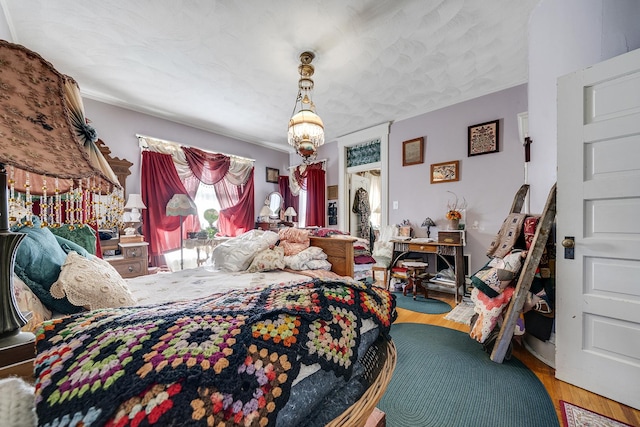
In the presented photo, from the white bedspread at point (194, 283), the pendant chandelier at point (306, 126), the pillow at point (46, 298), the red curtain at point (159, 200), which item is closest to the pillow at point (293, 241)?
the white bedspread at point (194, 283)

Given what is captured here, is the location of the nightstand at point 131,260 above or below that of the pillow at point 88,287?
below

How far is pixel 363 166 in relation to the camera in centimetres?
458

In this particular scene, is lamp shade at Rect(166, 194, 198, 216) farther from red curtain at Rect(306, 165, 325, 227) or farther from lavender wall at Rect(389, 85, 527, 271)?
lavender wall at Rect(389, 85, 527, 271)

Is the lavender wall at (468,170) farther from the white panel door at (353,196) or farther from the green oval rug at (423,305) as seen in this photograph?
the white panel door at (353,196)

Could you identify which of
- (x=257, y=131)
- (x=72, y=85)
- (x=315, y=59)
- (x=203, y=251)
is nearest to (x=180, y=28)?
(x=315, y=59)

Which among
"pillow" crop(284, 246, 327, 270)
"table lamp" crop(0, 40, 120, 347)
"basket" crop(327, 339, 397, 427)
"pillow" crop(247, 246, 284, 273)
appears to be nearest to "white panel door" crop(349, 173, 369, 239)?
"pillow" crop(284, 246, 327, 270)

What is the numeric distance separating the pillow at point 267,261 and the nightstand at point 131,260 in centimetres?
190

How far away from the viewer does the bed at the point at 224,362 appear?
379 millimetres

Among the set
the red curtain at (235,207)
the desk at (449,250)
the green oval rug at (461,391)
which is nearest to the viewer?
the green oval rug at (461,391)

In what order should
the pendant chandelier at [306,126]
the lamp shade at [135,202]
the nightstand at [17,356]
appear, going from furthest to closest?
the lamp shade at [135,202] < the pendant chandelier at [306,126] < the nightstand at [17,356]

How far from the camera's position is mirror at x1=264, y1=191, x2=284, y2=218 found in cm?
535

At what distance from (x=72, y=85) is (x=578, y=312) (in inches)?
99.0

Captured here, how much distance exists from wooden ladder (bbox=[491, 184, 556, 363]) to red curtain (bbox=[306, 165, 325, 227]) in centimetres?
362

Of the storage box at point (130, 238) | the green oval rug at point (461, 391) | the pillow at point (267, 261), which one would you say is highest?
the storage box at point (130, 238)
